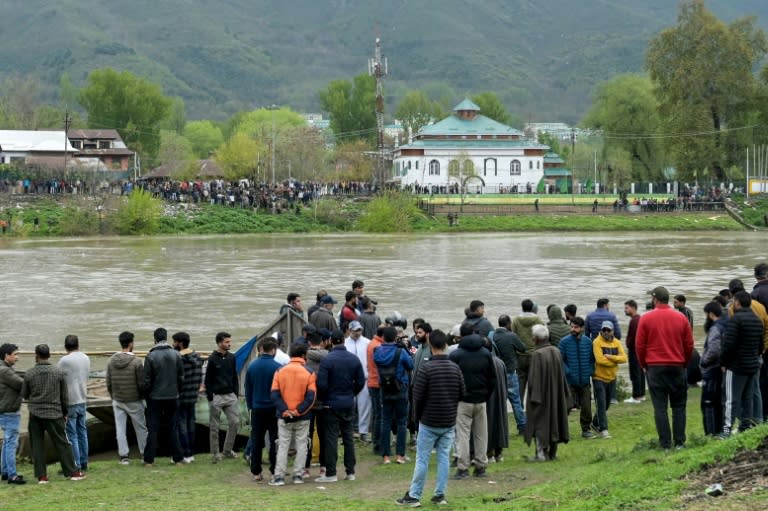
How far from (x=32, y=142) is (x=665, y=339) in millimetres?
105932

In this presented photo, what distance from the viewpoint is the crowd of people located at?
1182 centimetres

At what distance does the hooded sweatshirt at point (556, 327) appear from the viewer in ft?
49.5

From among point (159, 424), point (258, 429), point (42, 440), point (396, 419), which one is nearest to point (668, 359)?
point (396, 419)

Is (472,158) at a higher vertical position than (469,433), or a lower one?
higher

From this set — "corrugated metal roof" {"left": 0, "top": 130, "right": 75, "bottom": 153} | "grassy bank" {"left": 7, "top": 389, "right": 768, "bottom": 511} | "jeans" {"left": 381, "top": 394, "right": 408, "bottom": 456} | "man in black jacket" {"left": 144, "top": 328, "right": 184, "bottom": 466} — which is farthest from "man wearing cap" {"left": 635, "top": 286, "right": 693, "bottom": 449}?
"corrugated metal roof" {"left": 0, "top": 130, "right": 75, "bottom": 153}

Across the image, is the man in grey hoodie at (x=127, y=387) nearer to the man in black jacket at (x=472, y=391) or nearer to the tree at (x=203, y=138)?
the man in black jacket at (x=472, y=391)

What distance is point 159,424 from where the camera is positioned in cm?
1336

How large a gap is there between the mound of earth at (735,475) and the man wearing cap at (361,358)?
4506mm

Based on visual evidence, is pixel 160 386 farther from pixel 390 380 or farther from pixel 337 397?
pixel 390 380

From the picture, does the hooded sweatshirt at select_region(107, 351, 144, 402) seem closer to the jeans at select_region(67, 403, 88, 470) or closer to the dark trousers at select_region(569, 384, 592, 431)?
the jeans at select_region(67, 403, 88, 470)

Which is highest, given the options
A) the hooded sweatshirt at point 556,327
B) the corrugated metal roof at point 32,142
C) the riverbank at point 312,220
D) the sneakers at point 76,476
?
the corrugated metal roof at point 32,142

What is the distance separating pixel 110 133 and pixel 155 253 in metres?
68.2

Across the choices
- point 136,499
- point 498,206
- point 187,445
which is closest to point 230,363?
point 187,445

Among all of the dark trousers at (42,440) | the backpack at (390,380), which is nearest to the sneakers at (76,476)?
the dark trousers at (42,440)
